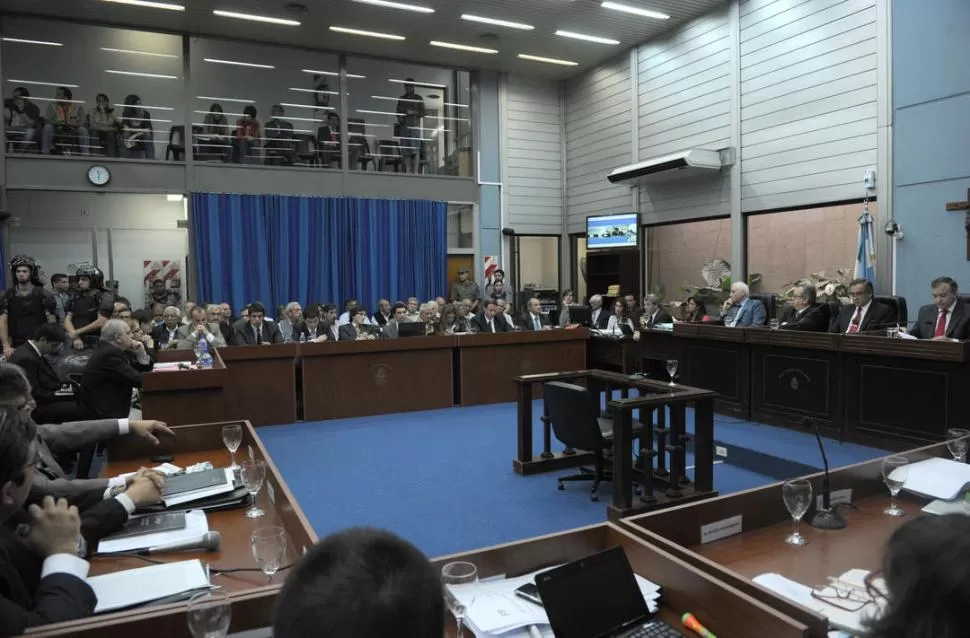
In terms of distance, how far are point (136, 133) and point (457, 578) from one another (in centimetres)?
Answer: 1027

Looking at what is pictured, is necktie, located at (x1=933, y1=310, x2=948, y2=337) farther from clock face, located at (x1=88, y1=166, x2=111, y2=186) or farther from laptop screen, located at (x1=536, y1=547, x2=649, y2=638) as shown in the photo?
clock face, located at (x1=88, y1=166, x2=111, y2=186)

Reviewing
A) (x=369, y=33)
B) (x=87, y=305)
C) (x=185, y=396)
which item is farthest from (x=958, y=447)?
(x=369, y=33)

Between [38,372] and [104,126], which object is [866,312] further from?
[104,126]

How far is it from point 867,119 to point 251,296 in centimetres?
865

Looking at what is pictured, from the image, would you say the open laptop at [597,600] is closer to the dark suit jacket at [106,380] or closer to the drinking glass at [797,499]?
the drinking glass at [797,499]

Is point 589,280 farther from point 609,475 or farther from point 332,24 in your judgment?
point 609,475

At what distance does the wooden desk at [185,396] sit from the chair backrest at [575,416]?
112 inches

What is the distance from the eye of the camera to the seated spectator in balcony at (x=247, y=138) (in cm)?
1023

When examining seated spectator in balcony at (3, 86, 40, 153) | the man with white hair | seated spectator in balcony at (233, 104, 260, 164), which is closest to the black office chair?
the man with white hair

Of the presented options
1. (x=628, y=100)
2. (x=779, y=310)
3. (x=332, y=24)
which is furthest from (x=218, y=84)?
(x=779, y=310)

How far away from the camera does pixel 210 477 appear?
244 cm

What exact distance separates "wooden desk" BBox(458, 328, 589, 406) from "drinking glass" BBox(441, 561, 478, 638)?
18.8ft

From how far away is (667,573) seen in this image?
1.49 meters

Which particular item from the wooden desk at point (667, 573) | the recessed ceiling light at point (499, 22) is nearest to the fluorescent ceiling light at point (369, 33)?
the recessed ceiling light at point (499, 22)
